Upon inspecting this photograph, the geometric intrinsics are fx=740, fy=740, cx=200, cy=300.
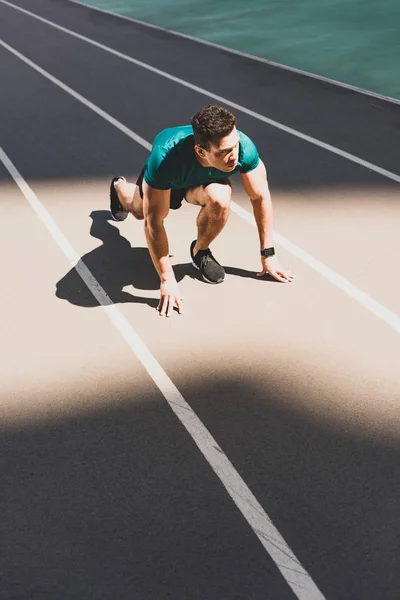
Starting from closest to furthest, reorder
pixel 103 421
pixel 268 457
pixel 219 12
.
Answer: pixel 268 457 → pixel 103 421 → pixel 219 12

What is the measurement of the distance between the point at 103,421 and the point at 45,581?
1166 mm

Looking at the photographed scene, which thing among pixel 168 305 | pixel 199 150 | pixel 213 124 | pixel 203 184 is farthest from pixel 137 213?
pixel 213 124

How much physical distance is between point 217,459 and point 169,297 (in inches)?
62.2

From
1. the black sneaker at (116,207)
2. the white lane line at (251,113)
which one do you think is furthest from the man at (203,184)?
the white lane line at (251,113)

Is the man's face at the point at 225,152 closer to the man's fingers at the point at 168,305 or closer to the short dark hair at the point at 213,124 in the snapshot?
the short dark hair at the point at 213,124

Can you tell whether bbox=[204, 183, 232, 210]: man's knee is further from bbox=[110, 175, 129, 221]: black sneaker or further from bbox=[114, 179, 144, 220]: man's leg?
bbox=[110, 175, 129, 221]: black sneaker

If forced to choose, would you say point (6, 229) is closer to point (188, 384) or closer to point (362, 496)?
point (188, 384)

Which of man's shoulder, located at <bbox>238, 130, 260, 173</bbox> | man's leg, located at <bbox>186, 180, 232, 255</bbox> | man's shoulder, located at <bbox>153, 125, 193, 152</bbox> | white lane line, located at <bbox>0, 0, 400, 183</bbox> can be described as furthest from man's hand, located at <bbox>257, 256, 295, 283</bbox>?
white lane line, located at <bbox>0, 0, 400, 183</bbox>

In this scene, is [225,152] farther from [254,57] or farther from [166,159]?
[254,57]

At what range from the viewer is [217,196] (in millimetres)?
5473

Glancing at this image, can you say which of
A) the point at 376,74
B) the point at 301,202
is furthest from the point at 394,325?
the point at 376,74

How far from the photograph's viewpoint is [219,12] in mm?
16312

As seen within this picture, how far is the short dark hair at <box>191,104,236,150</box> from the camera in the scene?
15.0ft

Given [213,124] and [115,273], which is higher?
[213,124]
